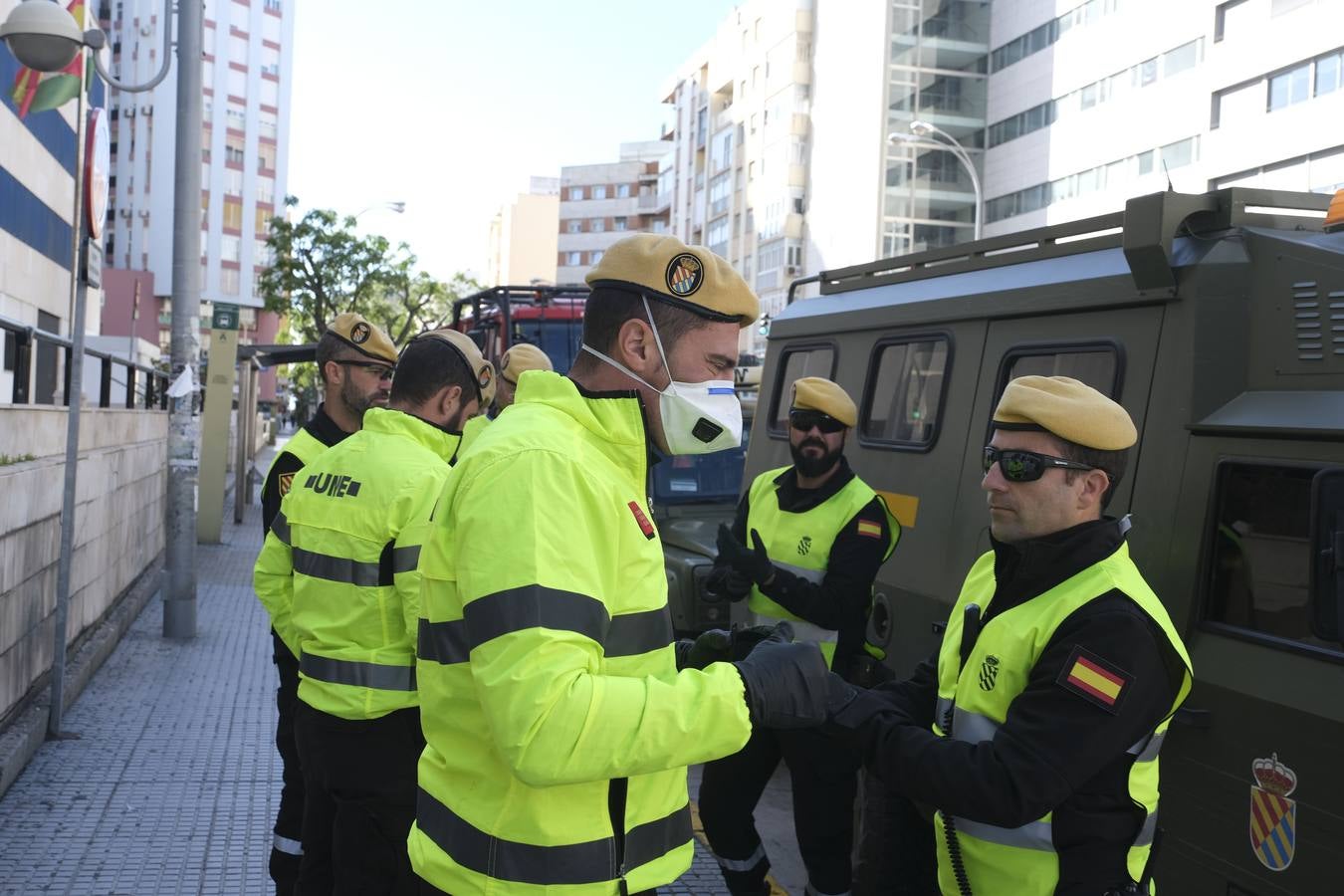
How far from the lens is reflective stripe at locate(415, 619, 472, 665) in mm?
2164

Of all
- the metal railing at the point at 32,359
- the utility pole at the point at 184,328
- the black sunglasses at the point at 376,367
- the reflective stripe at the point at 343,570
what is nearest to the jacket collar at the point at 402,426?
the reflective stripe at the point at 343,570

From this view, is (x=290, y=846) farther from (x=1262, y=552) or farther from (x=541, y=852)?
(x=1262, y=552)

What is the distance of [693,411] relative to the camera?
241 cm

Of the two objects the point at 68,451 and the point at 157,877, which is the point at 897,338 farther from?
the point at 68,451

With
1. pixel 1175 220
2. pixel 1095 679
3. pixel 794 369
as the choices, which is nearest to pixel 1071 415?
pixel 1095 679

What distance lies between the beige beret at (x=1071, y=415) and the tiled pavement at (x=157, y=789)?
3119mm

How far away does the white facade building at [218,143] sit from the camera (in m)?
69.9

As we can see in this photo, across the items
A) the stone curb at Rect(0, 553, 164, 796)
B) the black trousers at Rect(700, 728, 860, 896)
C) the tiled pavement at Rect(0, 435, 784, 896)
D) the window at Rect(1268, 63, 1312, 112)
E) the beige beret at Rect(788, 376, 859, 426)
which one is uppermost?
the window at Rect(1268, 63, 1312, 112)

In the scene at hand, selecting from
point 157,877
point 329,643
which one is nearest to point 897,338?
point 329,643

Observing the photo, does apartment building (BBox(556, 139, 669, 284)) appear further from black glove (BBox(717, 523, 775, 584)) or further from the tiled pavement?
black glove (BBox(717, 523, 775, 584))

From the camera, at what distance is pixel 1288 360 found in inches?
138

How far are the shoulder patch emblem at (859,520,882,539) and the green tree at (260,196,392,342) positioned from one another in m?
38.0

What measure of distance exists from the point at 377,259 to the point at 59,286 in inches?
755

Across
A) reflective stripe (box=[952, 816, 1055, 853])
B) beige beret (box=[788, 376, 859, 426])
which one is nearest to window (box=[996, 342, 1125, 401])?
beige beret (box=[788, 376, 859, 426])
